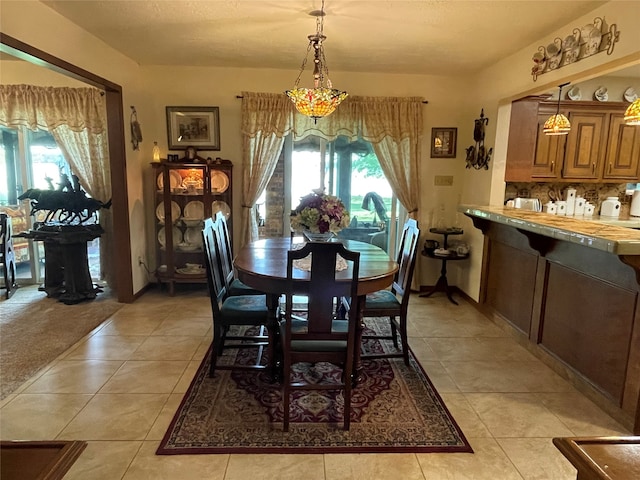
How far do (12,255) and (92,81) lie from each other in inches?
96.9

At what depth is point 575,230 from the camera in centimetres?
256

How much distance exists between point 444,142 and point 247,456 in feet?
13.1

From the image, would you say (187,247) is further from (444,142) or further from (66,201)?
(444,142)

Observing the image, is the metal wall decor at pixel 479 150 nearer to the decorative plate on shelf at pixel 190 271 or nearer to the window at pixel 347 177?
the window at pixel 347 177

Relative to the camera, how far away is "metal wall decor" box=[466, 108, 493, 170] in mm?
4270

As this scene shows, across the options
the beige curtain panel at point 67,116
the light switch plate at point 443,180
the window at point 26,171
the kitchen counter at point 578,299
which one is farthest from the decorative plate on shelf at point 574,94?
the window at point 26,171

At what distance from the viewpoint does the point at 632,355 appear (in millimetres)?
2373

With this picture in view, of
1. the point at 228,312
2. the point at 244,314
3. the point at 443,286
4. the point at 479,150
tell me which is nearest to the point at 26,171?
the point at 228,312

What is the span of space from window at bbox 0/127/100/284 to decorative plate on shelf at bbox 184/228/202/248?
1.37 metres

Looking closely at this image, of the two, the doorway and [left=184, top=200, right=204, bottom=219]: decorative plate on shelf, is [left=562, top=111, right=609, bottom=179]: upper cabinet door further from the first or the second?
the doorway

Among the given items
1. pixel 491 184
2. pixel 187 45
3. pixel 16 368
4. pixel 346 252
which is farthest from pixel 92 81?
pixel 491 184

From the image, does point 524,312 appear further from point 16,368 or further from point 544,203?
point 16,368

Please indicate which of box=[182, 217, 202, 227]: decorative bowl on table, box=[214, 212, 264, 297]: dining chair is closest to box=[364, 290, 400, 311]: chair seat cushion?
box=[214, 212, 264, 297]: dining chair

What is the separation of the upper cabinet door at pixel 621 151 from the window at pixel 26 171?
20.0 ft
